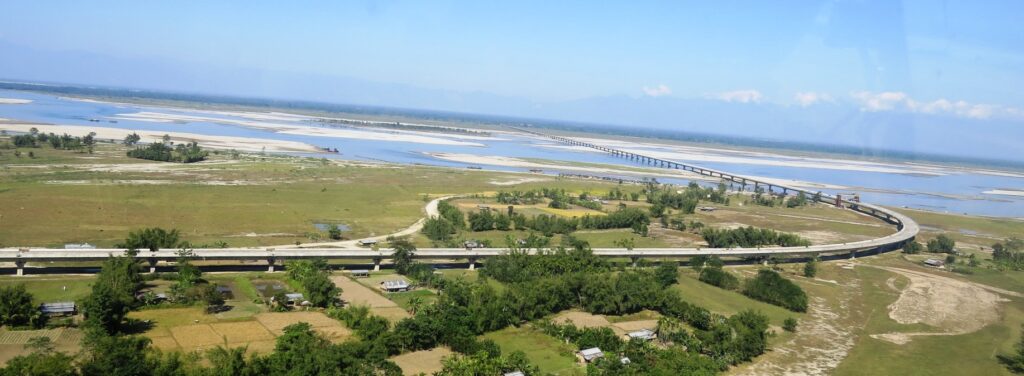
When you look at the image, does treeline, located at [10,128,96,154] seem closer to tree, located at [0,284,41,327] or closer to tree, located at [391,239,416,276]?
tree, located at [391,239,416,276]

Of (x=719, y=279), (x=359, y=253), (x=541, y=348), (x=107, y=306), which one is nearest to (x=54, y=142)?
(x=359, y=253)

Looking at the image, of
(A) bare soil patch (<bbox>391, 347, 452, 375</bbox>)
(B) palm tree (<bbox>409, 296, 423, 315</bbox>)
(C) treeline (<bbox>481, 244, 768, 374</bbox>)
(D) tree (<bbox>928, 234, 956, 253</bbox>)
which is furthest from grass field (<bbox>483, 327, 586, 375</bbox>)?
(D) tree (<bbox>928, 234, 956, 253</bbox>)

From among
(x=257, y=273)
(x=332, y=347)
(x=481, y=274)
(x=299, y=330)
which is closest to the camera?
(x=332, y=347)

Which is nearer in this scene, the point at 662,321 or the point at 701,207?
the point at 662,321

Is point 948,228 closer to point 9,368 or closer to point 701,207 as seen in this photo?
point 701,207

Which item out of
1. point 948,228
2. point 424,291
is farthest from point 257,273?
point 948,228

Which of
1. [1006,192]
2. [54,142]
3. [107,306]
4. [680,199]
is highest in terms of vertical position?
[107,306]

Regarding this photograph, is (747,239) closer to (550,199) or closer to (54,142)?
(550,199)
